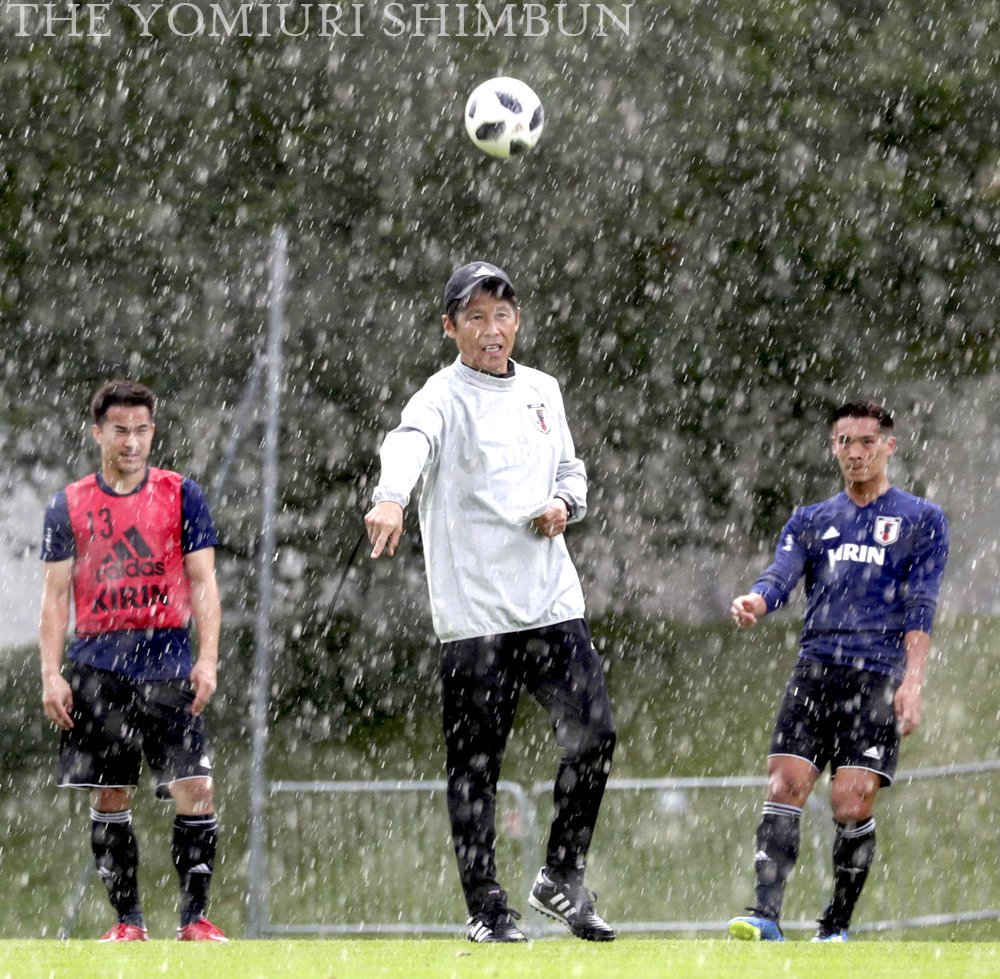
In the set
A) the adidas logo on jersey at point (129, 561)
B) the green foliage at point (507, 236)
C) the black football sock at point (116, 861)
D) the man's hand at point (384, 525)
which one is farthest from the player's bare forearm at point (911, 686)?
the green foliage at point (507, 236)

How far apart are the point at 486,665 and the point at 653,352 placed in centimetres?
1112

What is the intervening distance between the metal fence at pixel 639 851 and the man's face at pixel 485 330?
492 cm

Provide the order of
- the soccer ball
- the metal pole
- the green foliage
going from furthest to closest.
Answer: the green foliage < the metal pole < the soccer ball

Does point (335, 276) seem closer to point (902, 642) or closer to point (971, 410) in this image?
point (971, 410)

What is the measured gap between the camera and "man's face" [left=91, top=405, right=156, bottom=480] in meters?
6.57

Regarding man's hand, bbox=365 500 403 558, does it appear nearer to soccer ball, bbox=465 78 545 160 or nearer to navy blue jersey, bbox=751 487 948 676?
navy blue jersey, bbox=751 487 948 676

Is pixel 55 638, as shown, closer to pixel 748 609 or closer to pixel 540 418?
pixel 540 418

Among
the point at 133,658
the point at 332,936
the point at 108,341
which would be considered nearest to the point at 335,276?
the point at 108,341

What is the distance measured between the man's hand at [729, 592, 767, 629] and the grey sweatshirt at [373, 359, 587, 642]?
104 centimetres

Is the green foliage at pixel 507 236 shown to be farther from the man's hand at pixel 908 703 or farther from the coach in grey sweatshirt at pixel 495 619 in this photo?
the coach in grey sweatshirt at pixel 495 619

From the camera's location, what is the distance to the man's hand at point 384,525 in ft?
15.9

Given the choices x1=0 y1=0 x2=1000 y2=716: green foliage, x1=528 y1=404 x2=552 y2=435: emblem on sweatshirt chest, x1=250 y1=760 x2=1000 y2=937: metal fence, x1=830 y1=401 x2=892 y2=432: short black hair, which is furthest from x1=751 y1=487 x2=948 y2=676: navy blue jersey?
x1=0 y1=0 x2=1000 y2=716: green foliage

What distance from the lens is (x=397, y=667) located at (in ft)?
54.9

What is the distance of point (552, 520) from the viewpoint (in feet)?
18.0
